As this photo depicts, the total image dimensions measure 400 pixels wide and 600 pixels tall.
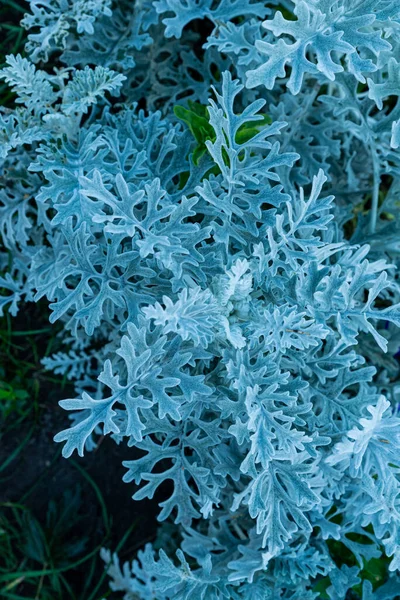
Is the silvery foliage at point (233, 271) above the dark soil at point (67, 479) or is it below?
above

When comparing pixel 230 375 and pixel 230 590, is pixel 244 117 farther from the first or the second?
pixel 230 590

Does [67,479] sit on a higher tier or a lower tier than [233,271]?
lower

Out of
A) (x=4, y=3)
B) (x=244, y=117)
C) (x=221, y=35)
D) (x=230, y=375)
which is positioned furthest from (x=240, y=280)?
(x=4, y=3)

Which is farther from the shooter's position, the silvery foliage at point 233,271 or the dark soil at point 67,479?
the dark soil at point 67,479

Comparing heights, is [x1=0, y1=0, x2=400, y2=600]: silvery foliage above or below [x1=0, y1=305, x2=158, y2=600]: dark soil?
above

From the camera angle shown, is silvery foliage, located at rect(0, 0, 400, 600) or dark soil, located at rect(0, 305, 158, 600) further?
dark soil, located at rect(0, 305, 158, 600)

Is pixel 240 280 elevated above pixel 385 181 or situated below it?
above

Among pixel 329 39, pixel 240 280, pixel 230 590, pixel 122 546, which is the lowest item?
pixel 122 546

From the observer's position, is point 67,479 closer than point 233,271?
No
